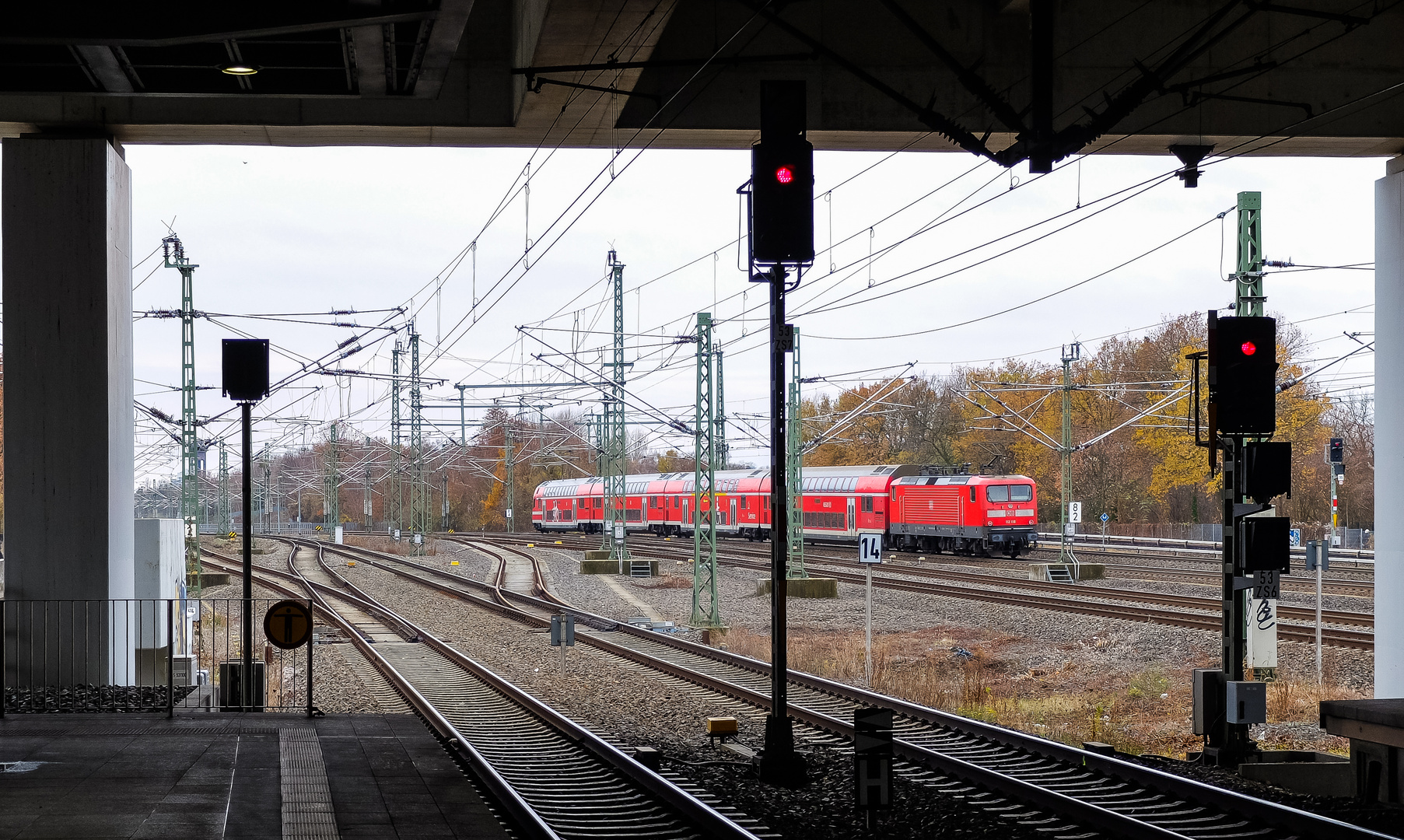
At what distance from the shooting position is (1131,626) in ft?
81.4

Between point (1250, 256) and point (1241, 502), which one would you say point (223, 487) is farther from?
point (1241, 502)

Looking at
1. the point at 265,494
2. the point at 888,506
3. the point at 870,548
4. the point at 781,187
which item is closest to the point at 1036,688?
the point at 870,548

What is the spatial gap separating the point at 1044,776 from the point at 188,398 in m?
30.9

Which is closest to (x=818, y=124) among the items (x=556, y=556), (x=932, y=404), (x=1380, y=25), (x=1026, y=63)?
(x=1026, y=63)

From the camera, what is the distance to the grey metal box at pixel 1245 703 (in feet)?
40.0

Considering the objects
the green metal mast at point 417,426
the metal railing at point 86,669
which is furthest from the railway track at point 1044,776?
the green metal mast at point 417,426

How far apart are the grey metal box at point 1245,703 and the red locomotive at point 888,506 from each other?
25.6 meters

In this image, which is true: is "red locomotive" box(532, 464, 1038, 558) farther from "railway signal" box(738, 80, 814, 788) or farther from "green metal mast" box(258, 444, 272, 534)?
"green metal mast" box(258, 444, 272, 534)

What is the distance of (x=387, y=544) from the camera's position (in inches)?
2788

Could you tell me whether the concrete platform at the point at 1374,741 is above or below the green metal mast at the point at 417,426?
below

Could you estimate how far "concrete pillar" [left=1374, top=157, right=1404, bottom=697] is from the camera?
14883mm

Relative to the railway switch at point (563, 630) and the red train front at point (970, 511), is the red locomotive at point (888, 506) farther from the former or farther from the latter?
the railway switch at point (563, 630)

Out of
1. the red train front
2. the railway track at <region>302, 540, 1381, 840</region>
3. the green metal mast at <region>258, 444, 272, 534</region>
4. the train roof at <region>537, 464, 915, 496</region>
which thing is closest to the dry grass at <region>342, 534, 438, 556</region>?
the green metal mast at <region>258, 444, 272, 534</region>

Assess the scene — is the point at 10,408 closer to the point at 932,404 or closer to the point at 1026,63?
the point at 1026,63
